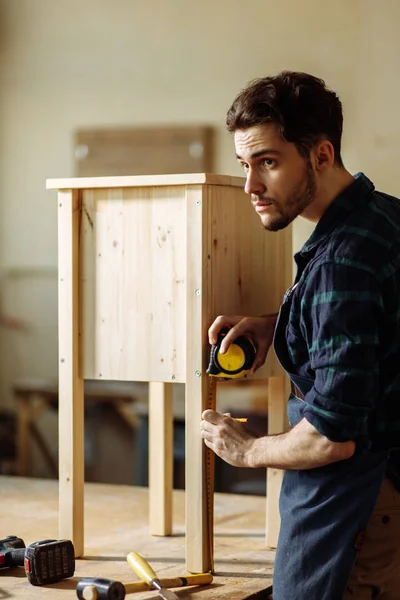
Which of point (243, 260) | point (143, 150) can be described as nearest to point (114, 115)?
point (143, 150)

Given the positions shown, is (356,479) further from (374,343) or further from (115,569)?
(115,569)

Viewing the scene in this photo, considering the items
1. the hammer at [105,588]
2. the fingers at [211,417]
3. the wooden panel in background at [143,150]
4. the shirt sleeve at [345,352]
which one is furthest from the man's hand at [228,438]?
the wooden panel in background at [143,150]

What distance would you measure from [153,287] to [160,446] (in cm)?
70

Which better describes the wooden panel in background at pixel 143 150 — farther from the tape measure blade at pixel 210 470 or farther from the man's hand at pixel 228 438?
the man's hand at pixel 228 438

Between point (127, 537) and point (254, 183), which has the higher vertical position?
point (254, 183)

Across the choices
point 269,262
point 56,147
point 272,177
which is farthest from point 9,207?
point 272,177

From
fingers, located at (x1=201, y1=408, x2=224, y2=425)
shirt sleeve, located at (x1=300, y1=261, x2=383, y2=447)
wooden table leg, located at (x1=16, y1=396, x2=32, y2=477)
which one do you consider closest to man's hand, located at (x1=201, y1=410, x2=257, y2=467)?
fingers, located at (x1=201, y1=408, x2=224, y2=425)

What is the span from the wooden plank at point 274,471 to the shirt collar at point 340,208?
2.72 ft

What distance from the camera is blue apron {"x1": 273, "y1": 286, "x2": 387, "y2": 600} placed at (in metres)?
2.05

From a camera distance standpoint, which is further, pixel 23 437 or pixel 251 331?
pixel 23 437

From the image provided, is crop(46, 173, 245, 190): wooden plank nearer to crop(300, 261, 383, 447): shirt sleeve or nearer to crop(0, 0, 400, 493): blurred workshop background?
crop(300, 261, 383, 447): shirt sleeve

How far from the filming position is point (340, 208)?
2088 millimetres

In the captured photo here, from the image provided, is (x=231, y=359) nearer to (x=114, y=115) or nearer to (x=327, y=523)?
(x=327, y=523)

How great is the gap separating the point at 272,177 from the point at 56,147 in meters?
4.08
